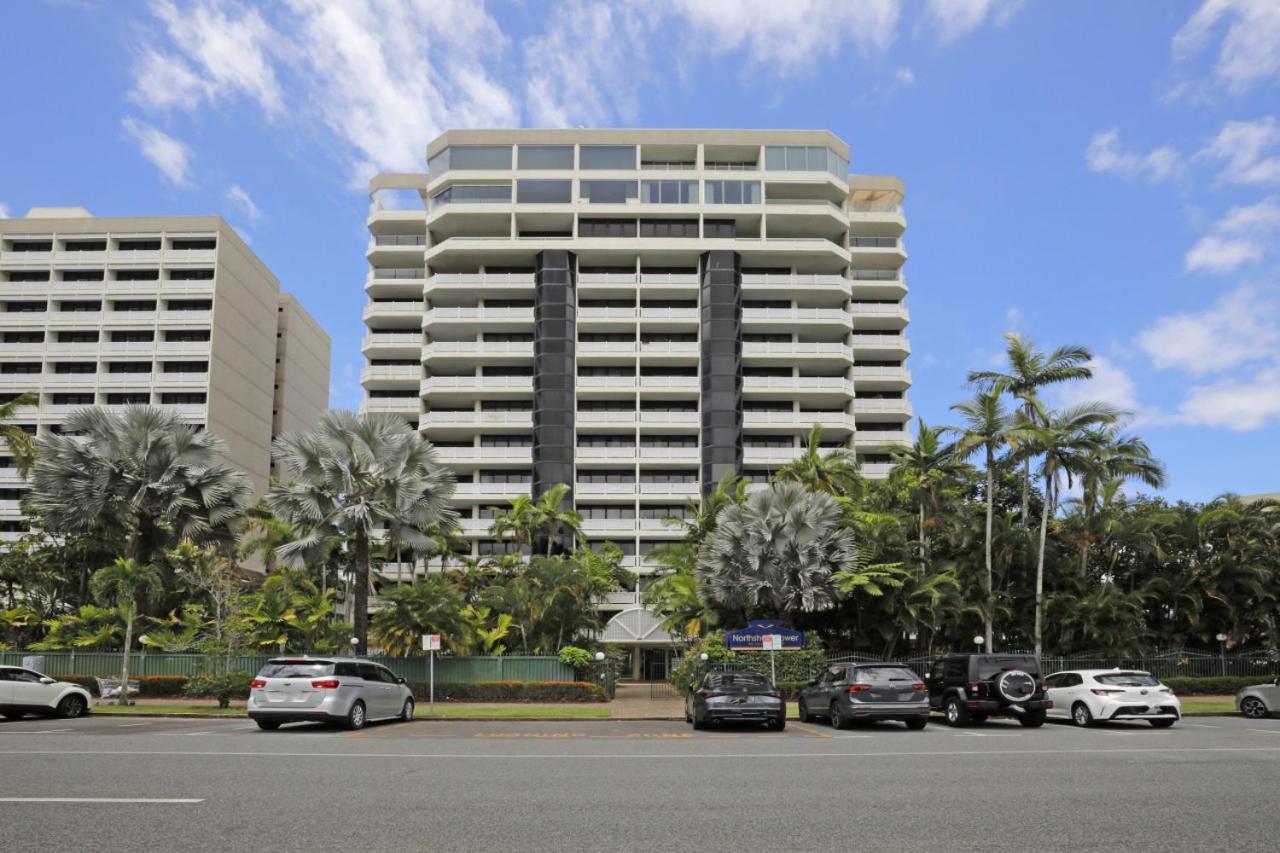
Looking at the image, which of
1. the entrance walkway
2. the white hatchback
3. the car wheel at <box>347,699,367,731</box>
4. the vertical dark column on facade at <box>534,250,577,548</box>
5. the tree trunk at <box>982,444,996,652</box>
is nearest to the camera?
the car wheel at <box>347,699,367,731</box>

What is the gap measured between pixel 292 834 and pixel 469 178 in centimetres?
7090

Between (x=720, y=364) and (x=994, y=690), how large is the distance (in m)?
50.3

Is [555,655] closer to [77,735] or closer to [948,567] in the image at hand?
[948,567]

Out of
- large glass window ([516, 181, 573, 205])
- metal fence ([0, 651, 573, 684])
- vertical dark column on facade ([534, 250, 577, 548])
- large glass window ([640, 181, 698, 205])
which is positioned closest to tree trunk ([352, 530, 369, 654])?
metal fence ([0, 651, 573, 684])

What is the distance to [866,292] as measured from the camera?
7831 cm

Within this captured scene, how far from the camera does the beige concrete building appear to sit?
2825 inches

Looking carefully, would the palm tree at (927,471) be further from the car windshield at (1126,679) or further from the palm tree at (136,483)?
the palm tree at (136,483)

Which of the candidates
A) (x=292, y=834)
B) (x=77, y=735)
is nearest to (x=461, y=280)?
(x=77, y=735)

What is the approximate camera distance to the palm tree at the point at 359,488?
3634cm

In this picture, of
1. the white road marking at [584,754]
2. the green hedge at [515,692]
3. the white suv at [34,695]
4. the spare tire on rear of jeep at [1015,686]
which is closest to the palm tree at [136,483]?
the green hedge at [515,692]

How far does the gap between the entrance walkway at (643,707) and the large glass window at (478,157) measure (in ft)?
148

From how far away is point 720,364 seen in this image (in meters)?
72.2

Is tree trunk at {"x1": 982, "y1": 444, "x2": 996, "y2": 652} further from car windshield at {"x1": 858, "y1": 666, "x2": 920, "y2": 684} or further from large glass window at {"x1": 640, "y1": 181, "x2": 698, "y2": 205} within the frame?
large glass window at {"x1": 640, "y1": 181, "x2": 698, "y2": 205}

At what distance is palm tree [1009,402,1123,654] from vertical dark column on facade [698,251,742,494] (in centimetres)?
3170
